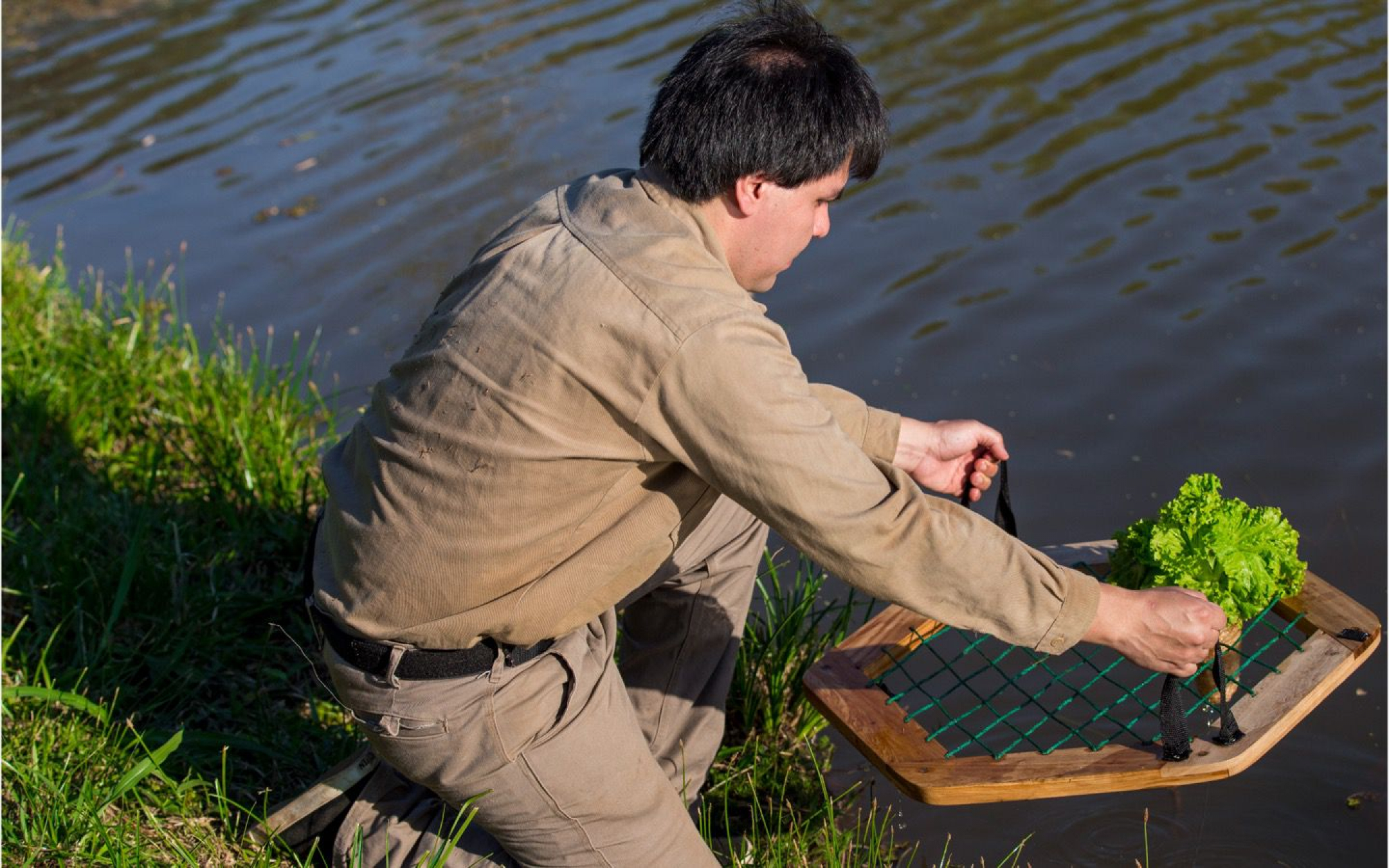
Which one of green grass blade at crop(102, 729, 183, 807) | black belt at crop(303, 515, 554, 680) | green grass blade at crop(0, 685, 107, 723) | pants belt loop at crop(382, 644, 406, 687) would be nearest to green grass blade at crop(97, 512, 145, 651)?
green grass blade at crop(0, 685, 107, 723)

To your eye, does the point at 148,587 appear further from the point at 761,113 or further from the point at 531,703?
the point at 761,113

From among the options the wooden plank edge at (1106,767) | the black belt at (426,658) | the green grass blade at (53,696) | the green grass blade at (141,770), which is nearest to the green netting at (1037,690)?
the wooden plank edge at (1106,767)

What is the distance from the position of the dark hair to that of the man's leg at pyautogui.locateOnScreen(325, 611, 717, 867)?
3.64 feet

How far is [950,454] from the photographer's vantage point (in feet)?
12.4

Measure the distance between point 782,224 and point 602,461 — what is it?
63 centimetres

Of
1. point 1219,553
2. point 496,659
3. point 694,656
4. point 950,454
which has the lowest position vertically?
point 694,656

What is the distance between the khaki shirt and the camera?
8.78 ft

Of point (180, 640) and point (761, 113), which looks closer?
point (761, 113)

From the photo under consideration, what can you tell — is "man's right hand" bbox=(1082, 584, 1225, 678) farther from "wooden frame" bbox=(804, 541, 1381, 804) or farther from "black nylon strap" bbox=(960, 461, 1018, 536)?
"black nylon strap" bbox=(960, 461, 1018, 536)

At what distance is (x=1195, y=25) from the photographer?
873cm

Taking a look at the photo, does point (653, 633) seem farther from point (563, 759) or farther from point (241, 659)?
point (241, 659)

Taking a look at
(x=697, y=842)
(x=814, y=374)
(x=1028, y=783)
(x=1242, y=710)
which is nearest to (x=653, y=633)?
(x=697, y=842)

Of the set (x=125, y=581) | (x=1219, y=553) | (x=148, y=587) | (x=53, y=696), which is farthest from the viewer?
(x=148, y=587)

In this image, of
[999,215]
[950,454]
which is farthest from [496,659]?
[999,215]
